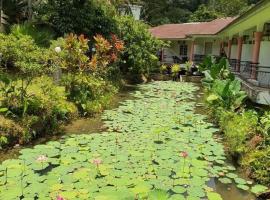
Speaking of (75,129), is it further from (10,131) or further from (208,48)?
(208,48)

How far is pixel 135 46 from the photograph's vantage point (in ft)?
71.1

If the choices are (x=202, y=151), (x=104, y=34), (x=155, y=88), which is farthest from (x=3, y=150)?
(x=155, y=88)

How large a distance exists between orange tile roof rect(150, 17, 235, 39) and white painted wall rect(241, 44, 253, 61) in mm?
8181

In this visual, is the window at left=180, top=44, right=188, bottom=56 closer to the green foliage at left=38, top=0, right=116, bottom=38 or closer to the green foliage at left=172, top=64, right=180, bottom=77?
the green foliage at left=172, top=64, right=180, bottom=77

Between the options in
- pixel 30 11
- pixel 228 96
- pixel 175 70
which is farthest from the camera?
pixel 175 70

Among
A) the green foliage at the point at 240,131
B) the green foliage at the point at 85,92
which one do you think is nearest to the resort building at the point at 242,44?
the green foliage at the point at 240,131

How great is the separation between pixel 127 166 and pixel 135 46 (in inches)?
589

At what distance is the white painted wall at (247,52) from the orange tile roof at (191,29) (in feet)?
26.8

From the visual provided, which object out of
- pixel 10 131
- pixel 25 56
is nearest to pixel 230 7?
pixel 25 56

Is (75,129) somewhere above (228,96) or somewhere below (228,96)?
below

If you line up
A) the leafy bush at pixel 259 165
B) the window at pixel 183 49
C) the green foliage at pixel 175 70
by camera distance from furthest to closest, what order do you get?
the window at pixel 183 49
the green foliage at pixel 175 70
the leafy bush at pixel 259 165

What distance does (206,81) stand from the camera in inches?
607

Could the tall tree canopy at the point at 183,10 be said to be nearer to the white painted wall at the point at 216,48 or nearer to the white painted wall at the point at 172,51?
the white painted wall at the point at 172,51

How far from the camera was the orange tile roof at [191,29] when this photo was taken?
→ 3047 centimetres
